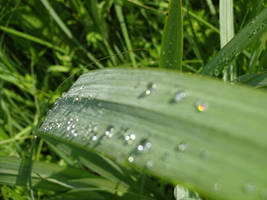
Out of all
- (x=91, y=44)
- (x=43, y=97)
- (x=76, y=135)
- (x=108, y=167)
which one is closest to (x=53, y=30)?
(x=91, y=44)

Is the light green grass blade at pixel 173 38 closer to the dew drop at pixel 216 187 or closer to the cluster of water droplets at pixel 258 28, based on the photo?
the cluster of water droplets at pixel 258 28

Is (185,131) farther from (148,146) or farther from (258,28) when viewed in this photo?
(258,28)

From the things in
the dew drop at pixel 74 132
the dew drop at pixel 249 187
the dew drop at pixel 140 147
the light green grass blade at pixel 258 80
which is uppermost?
the light green grass blade at pixel 258 80

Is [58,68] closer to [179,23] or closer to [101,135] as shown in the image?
[179,23]

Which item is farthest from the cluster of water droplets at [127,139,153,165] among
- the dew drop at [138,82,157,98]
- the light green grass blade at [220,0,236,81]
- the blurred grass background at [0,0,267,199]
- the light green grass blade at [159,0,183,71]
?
the blurred grass background at [0,0,267,199]

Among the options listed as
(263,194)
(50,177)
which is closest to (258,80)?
(263,194)

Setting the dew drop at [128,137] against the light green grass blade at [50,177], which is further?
the light green grass blade at [50,177]

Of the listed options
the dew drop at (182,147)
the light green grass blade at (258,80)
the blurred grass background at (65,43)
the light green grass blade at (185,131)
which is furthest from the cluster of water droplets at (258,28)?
the blurred grass background at (65,43)
